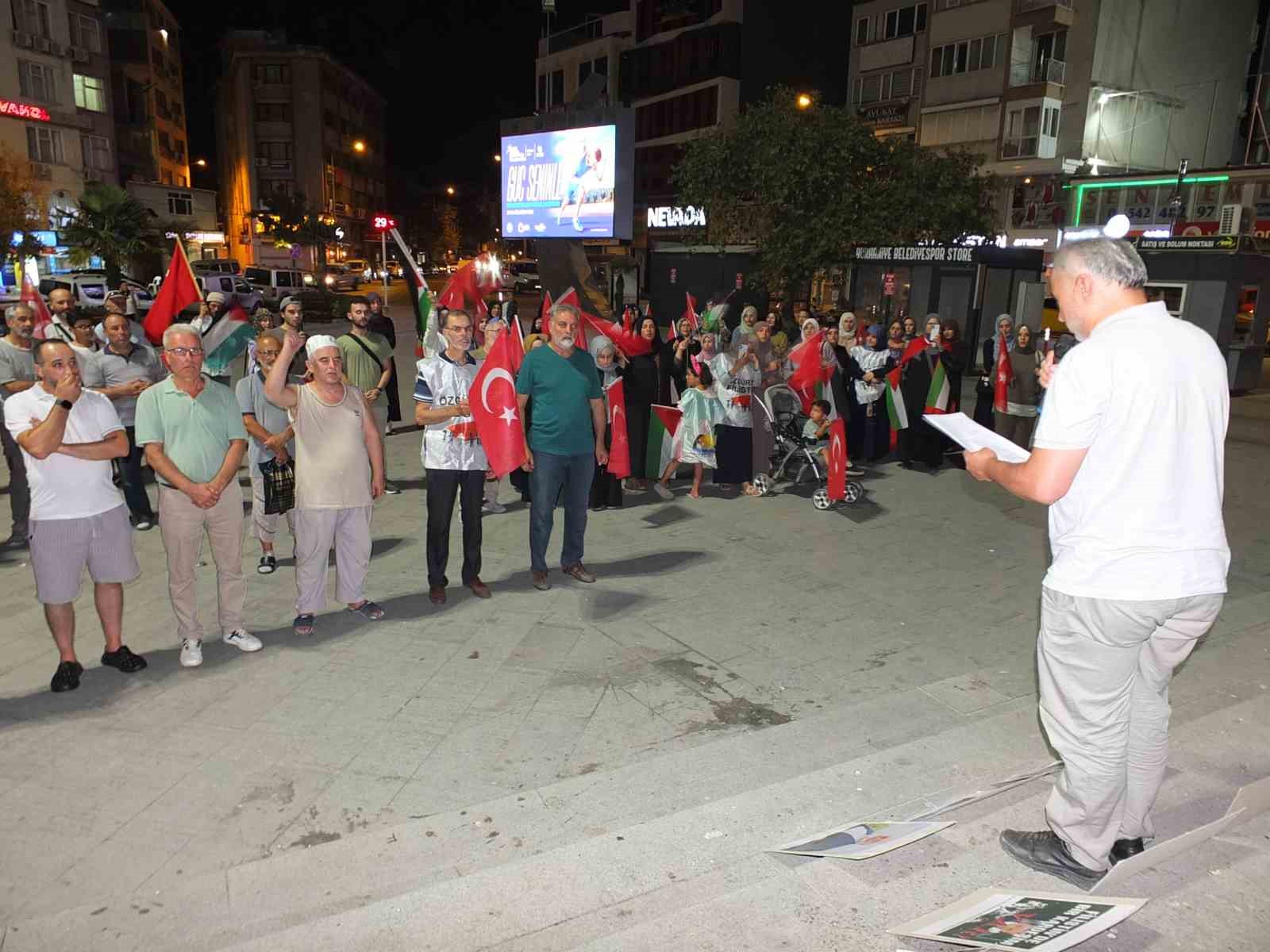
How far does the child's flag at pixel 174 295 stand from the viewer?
835cm

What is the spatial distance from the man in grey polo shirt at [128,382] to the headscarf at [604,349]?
154 inches

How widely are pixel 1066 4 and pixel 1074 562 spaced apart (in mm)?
36192

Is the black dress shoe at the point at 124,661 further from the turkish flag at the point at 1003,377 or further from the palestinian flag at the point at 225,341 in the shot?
the turkish flag at the point at 1003,377

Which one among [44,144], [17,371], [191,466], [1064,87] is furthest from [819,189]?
[44,144]

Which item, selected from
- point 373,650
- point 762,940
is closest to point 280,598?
point 373,650

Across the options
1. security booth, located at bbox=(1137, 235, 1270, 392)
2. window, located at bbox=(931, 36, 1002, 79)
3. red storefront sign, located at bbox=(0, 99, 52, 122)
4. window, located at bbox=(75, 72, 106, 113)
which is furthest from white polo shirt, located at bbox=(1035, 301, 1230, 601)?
window, located at bbox=(75, 72, 106, 113)

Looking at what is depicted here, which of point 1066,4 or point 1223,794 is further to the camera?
point 1066,4

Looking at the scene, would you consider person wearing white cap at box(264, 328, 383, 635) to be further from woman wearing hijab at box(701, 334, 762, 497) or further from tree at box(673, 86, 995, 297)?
tree at box(673, 86, 995, 297)

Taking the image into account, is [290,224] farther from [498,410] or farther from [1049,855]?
[1049,855]

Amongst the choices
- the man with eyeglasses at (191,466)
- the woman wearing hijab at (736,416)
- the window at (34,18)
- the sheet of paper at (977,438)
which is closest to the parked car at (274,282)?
the window at (34,18)

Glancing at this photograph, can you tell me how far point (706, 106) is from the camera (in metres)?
45.0

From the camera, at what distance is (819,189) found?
2584 centimetres

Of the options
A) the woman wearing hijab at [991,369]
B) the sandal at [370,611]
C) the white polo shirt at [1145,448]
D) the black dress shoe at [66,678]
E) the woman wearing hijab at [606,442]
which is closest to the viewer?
the white polo shirt at [1145,448]

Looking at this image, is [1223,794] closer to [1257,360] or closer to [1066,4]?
[1257,360]
